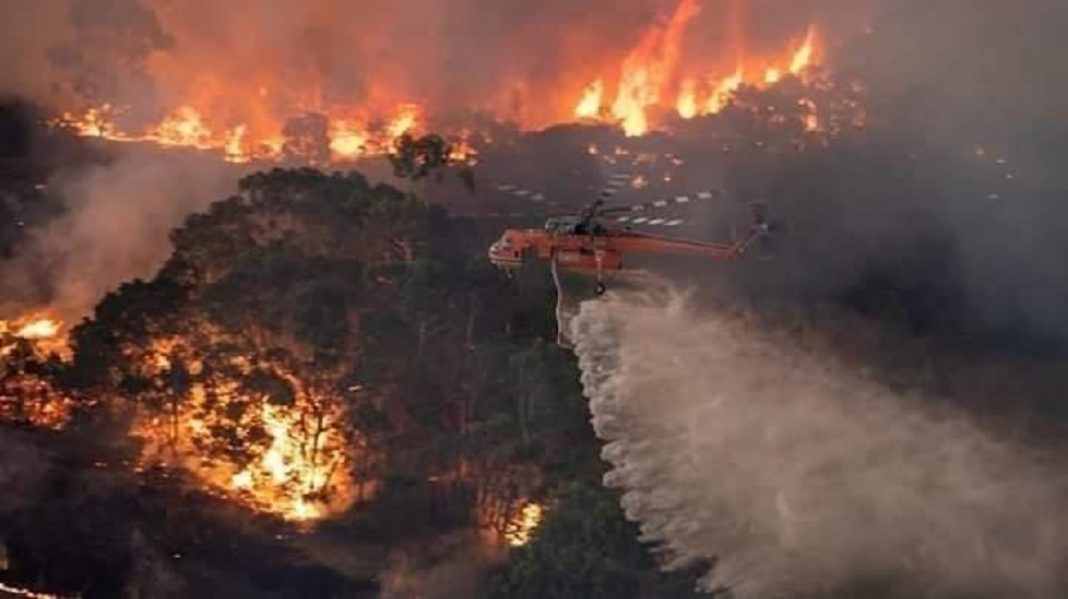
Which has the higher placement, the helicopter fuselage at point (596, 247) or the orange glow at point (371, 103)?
the orange glow at point (371, 103)

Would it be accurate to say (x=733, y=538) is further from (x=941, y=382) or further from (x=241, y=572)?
(x=241, y=572)

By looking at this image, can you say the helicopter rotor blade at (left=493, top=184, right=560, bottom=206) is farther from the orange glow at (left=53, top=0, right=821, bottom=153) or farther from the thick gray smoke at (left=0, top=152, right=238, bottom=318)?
the thick gray smoke at (left=0, top=152, right=238, bottom=318)

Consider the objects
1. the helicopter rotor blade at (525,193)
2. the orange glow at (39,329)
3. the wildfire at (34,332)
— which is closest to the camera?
the wildfire at (34,332)

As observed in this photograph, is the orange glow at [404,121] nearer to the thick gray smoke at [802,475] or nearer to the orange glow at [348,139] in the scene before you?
the orange glow at [348,139]

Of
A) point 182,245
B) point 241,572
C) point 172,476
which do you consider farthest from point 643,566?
point 182,245

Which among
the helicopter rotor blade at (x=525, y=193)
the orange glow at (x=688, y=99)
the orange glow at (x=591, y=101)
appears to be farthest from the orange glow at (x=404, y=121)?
the orange glow at (x=688, y=99)

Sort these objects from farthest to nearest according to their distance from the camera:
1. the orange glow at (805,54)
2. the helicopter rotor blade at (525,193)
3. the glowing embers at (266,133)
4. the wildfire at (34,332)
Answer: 1. the orange glow at (805,54)
2. the glowing embers at (266,133)
3. the helicopter rotor blade at (525,193)
4. the wildfire at (34,332)

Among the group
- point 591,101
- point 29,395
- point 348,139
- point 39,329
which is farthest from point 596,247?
point 591,101

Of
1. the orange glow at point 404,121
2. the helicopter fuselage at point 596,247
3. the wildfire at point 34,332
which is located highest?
the orange glow at point 404,121
